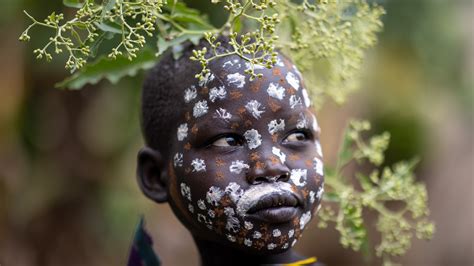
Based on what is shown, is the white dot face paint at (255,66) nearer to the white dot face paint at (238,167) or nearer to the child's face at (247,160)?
the child's face at (247,160)

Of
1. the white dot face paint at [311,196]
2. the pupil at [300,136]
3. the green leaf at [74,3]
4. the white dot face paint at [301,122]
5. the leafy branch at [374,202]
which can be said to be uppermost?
the green leaf at [74,3]

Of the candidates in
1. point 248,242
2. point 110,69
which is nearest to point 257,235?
point 248,242

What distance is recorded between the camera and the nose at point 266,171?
191cm

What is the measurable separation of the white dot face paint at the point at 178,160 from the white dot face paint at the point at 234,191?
0.56 feet

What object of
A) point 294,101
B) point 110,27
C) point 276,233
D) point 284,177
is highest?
point 110,27

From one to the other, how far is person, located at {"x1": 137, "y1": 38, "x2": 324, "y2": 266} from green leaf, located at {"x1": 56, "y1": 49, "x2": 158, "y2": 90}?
22 cm

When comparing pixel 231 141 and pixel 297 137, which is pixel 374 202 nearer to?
pixel 297 137

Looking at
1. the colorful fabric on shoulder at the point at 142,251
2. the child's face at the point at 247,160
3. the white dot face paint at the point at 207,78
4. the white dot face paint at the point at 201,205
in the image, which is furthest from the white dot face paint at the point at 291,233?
the colorful fabric on shoulder at the point at 142,251

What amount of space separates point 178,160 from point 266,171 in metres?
0.26

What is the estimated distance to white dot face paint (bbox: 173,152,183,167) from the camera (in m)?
2.03

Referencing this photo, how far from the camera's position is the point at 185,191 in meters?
2.02

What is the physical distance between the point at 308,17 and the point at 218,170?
589 mm

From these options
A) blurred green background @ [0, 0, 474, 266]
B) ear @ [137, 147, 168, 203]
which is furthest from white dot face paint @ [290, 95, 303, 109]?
blurred green background @ [0, 0, 474, 266]

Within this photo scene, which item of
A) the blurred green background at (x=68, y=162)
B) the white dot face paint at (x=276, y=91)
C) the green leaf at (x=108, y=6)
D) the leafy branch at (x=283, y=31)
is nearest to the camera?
the green leaf at (x=108, y=6)
